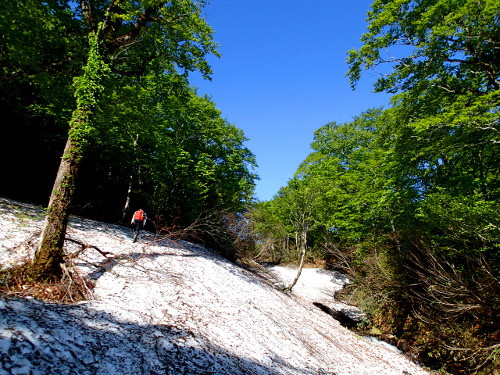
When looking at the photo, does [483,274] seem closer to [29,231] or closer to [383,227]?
[383,227]

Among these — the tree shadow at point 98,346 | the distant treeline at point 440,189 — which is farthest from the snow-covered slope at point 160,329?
the distant treeline at point 440,189

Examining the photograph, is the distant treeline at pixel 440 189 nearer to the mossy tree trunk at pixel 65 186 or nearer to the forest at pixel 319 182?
the forest at pixel 319 182

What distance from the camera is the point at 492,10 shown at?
7.05 m

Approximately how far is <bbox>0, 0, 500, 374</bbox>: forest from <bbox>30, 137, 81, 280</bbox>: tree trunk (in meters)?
0.02

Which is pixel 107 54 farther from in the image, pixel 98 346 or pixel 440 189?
pixel 440 189

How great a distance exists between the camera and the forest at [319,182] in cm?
691

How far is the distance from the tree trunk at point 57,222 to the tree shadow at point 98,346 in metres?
1.20

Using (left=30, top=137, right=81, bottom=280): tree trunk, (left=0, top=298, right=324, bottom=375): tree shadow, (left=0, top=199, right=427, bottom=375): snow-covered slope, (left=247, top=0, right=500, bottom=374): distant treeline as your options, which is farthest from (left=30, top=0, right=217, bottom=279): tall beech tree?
(left=247, top=0, right=500, bottom=374): distant treeline

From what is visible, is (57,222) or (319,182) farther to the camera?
(319,182)

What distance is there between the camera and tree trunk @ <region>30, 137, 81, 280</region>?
500 cm

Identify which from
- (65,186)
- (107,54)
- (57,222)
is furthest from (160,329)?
(107,54)

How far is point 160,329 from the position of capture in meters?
4.38

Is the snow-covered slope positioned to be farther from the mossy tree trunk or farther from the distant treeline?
the distant treeline

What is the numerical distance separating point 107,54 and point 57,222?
429 cm
